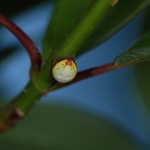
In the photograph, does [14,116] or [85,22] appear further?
[14,116]

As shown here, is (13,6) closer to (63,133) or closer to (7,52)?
(7,52)

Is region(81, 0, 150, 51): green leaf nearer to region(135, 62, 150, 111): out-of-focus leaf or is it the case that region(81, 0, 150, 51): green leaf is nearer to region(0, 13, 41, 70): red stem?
region(0, 13, 41, 70): red stem

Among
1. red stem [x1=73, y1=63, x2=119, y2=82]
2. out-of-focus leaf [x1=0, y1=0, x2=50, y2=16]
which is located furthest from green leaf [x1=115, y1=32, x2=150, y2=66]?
out-of-focus leaf [x1=0, y1=0, x2=50, y2=16]

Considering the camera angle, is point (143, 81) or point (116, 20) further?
point (143, 81)

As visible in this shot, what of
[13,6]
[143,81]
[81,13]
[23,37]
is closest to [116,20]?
[81,13]

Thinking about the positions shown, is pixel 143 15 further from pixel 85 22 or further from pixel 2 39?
pixel 85 22

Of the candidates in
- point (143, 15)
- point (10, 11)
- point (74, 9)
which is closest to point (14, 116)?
point (74, 9)
